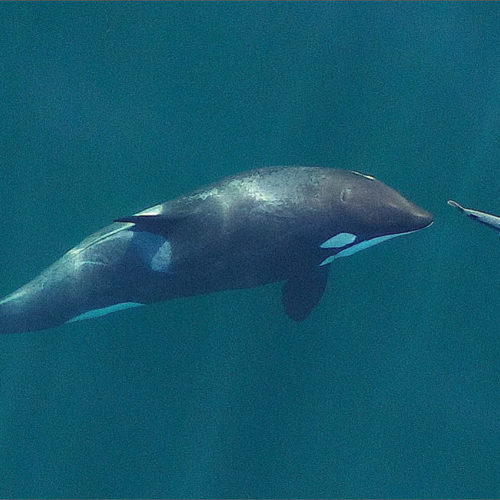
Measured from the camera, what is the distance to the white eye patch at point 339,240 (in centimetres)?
763

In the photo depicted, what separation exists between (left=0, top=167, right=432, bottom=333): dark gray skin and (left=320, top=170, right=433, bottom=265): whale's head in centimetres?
1

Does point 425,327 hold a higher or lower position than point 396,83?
Result: lower

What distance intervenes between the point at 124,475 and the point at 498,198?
7.32 m

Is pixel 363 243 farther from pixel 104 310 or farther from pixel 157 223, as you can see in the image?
pixel 104 310

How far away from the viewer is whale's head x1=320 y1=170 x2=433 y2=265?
7.41 metres

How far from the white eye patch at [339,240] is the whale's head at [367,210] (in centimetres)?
2

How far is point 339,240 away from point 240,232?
1.30m

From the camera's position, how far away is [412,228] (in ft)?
24.7

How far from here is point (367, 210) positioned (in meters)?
7.41

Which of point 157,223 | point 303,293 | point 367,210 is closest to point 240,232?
point 157,223

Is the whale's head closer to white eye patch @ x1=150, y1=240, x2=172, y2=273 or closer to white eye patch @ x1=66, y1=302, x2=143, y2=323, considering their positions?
white eye patch @ x1=150, y1=240, x2=172, y2=273

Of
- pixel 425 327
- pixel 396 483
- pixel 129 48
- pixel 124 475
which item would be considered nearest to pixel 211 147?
pixel 129 48

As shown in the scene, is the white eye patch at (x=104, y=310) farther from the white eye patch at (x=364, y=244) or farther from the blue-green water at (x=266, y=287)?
the white eye patch at (x=364, y=244)

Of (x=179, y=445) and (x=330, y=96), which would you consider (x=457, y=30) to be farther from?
(x=179, y=445)
